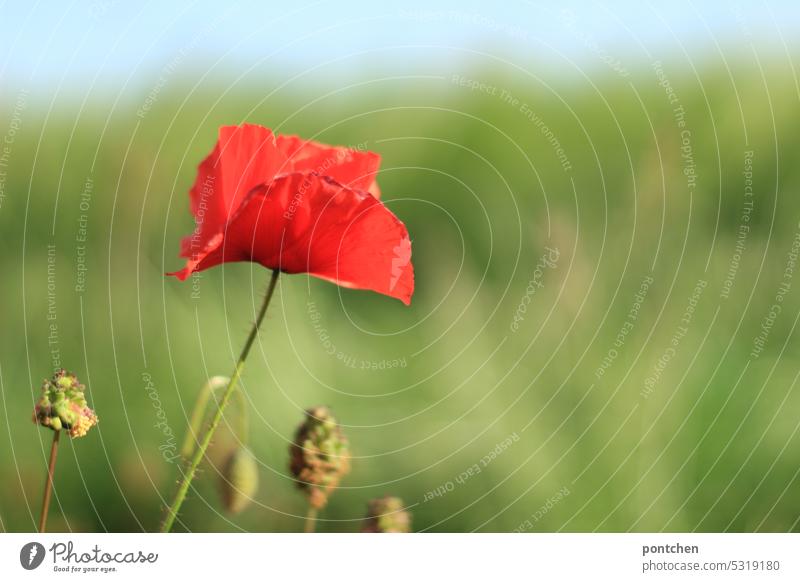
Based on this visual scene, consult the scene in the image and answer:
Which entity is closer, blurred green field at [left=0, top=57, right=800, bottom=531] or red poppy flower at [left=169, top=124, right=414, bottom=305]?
red poppy flower at [left=169, top=124, right=414, bottom=305]

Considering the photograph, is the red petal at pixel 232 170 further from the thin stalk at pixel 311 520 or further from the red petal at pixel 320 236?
the thin stalk at pixel 311 520

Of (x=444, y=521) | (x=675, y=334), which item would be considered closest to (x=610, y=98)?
(x=675, y=334)

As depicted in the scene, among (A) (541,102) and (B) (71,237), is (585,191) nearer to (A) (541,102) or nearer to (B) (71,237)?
(A) (541,102)

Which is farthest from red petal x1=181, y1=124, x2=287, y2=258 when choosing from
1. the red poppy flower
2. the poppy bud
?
the poppy bud

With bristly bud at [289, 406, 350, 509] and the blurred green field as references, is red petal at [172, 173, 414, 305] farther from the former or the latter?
the blurred green field

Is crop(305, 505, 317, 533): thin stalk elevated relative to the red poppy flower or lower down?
lower down

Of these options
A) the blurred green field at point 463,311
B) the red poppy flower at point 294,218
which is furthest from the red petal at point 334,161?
the blurred green field at point 463,311

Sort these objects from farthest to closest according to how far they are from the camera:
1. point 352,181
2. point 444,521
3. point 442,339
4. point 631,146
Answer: point 631,146 → point 442,339 → point 444,521 → point 352,181
